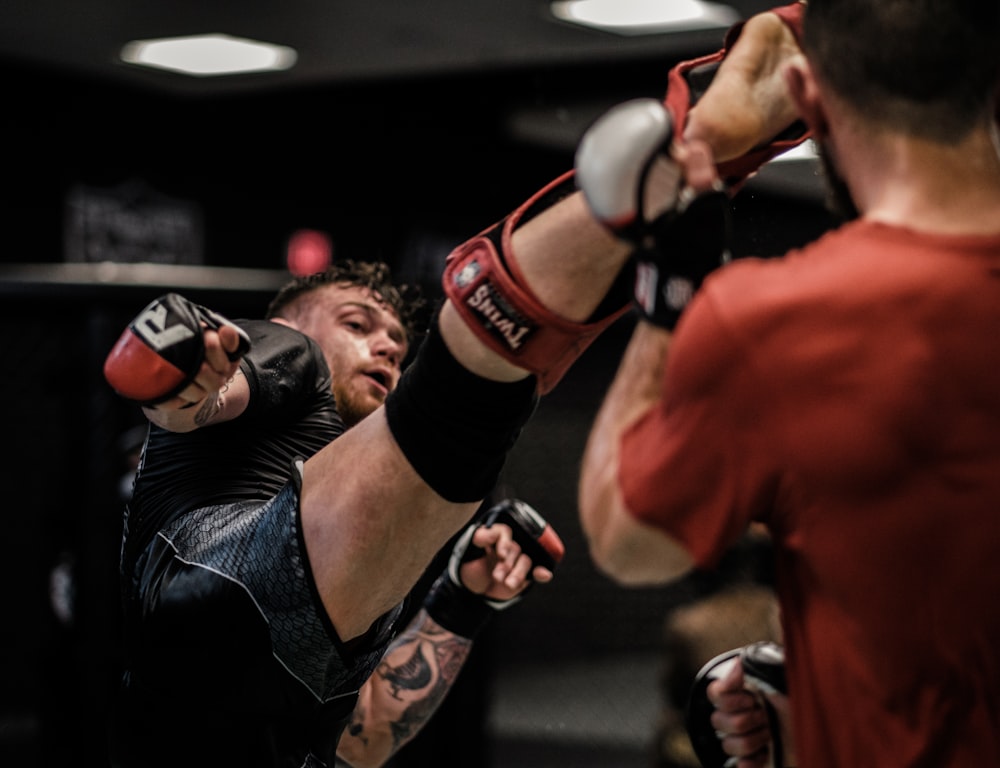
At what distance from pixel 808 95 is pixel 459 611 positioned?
116 centimetres

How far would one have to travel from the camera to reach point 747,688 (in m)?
1.15

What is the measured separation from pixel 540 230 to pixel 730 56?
249 millimetres

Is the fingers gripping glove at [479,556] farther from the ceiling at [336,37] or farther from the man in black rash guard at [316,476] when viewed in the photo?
the ceiling at [336,37]

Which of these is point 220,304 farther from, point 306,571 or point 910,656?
point 910,656

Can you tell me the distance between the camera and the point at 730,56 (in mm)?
1152

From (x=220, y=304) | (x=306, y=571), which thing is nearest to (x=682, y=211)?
(x=306, y=571)

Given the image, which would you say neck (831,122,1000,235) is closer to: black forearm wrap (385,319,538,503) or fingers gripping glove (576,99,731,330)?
fingers gripping glove (576,99,731,330)

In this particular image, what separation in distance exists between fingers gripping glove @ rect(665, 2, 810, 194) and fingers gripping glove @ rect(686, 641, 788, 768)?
45 centimetres

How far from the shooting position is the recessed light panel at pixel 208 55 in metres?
5.54

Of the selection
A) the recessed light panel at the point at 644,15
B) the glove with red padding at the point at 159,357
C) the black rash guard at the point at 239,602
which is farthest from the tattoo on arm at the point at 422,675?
the recessed light panel at the point at 644,15

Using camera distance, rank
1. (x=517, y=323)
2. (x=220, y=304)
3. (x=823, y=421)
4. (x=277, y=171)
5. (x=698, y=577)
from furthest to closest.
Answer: (x=277, y=171), (x=698, y=577), (x=220, y=304), (x=517, y=323), (x=823, y=421)

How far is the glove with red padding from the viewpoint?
3.74 feet

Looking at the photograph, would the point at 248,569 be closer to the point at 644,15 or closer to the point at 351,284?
the point at 351,284

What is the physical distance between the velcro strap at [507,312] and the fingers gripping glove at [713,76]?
185mm
